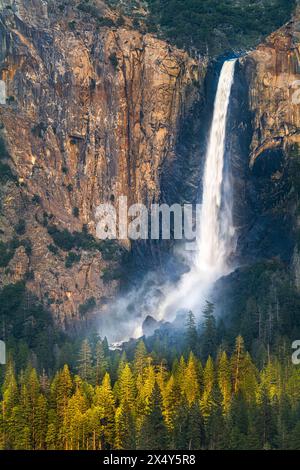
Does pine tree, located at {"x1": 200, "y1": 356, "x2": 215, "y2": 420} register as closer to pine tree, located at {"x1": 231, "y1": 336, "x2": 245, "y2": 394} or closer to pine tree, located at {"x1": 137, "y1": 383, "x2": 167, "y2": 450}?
pine tree, located at {"x1": 231, "y1": 336, "x2": 245, "y2": 394}

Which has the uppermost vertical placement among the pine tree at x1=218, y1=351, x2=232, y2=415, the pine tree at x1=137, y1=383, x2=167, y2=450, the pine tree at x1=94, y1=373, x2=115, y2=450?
the pine tree at x1=218, y1=351, x2=232, y2=415

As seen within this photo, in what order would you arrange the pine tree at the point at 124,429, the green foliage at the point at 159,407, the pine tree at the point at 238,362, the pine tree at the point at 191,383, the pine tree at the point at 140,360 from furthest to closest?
the pine tree at the point at 140,360, the pine tree at the point at 238,362, the pine tree at the point at 191,383, the pine tree at the point at 124,429, the green foliage at the point at 159,407

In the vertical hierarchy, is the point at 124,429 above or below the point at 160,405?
below

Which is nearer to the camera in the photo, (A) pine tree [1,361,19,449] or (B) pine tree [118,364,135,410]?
(A) pine tree [1,361,19,449]

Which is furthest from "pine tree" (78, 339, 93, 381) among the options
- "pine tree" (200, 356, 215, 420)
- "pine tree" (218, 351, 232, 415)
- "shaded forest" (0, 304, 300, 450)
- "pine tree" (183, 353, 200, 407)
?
"pine tree" (218, 351, 232, 415)

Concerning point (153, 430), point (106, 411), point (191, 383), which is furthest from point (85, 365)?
point (153, 430)

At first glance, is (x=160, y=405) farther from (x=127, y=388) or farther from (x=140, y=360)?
(x=140, y=360)

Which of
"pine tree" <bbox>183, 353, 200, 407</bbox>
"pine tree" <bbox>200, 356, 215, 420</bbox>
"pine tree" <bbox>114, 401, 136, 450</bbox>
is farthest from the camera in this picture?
"pine tree" <bbox>183, 353, 200, 407</bbox>

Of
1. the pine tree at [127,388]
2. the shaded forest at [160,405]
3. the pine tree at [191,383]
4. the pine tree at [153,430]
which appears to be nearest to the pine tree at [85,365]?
the shaded forest at [160,405]

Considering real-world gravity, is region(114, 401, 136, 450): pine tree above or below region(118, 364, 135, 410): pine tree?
below

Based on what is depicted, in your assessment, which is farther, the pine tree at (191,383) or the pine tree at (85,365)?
the pine tree at (85,365)

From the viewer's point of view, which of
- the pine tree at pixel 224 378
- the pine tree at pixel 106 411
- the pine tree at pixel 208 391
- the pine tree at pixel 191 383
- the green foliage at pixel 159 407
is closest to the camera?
the green foliage at pixel 159 407

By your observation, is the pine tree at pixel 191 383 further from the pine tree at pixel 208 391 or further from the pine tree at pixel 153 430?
the pine tree at pixel 153 430
